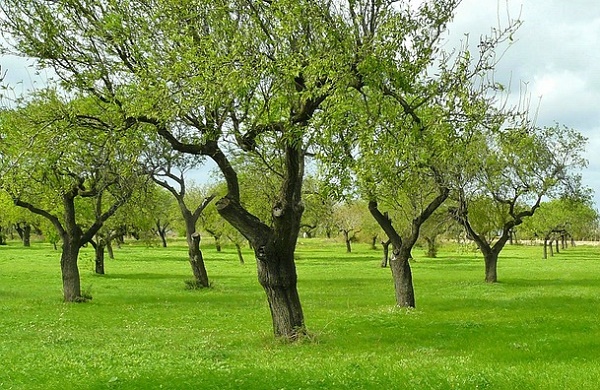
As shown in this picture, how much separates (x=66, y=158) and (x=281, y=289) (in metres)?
8.29

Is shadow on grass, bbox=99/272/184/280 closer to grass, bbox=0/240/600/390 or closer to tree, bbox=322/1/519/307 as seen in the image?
grass, bbox=0/240/600/390

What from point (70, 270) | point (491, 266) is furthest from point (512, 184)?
point (70, 270)

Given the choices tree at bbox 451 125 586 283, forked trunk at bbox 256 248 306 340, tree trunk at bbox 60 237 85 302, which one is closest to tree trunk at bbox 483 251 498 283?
tree at bbox 451 125 586 283

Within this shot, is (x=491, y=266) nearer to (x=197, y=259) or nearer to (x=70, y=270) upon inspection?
(x=197, y=259)

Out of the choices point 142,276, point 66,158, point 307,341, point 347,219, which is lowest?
point 307,341

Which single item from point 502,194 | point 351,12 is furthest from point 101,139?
point 502,194

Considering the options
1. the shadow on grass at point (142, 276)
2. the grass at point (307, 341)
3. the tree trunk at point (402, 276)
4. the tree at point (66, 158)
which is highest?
the tree at point (66, 158)

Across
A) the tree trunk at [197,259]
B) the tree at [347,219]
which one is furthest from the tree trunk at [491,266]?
the tree at [347,219]

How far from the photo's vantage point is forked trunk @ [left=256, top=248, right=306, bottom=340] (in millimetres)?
19078

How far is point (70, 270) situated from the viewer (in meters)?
34.2

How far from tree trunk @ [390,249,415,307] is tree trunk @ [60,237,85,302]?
54.1ft

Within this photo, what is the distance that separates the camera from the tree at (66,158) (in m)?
18.7

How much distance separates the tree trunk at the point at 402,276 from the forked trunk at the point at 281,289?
10648mm

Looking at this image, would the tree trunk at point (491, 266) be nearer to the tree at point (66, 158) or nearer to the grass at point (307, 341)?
the grass at point (307, 341)
